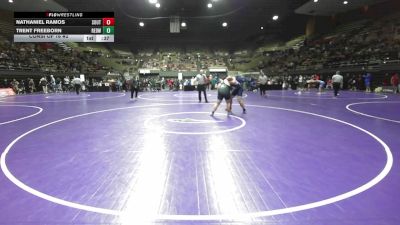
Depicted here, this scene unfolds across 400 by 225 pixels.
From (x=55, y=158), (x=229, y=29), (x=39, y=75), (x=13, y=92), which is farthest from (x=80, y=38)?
(x=229, y=29)

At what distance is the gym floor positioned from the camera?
3.06 meters

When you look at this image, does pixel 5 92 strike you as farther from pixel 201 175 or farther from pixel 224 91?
pixel 201 175

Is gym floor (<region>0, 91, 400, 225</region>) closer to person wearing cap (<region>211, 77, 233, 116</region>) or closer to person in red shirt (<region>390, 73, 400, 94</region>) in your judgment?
person wearing cap (<region>211, 77, 233, 116</region>)

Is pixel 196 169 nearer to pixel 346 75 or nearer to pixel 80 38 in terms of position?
pixel 80 38

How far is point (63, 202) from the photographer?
3309 mm
